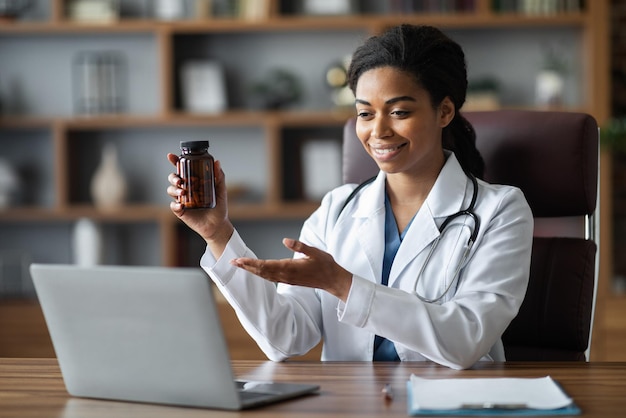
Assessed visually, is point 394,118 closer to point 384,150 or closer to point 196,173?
point 384,150

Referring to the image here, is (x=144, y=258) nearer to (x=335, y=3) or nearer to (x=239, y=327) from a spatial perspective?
(x=239, y=327)

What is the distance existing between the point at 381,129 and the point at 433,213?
212 mm

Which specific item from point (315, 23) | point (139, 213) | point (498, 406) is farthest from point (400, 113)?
point (139, 213)

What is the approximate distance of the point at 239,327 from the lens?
4195 mm

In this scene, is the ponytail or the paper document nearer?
the paper document

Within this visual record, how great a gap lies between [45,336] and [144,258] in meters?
0.59

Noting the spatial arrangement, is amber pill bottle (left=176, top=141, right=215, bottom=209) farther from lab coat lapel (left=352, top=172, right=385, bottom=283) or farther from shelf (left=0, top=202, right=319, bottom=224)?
shelf (left=0, top=202, right=319, bottom=224)

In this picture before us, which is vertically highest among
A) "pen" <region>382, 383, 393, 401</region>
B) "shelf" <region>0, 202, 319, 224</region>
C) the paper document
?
the paper document

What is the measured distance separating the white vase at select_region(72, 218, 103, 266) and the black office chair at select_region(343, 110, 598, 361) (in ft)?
8.59

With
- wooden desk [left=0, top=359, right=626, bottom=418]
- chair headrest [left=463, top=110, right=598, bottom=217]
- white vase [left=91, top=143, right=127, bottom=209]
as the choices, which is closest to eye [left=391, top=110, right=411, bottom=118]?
chair headrest [left=463, top=110, right=598, bottom=217]

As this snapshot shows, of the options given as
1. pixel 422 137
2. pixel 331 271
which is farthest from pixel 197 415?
pixel 422 137

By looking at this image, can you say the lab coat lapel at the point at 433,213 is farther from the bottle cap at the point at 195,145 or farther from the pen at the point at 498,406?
the pen at the point at 498,406

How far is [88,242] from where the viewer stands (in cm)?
442

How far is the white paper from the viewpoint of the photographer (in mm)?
1358
